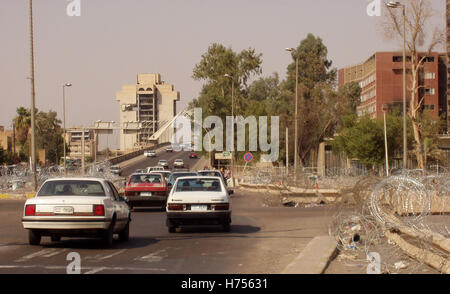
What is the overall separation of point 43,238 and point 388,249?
9.09 meters

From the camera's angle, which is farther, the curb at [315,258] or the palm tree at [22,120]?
the palm tree at [22,120]

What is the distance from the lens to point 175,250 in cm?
1413

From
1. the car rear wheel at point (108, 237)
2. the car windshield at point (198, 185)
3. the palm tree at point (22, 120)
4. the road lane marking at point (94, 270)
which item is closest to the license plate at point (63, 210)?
the car rear wheel at point (108, 237)

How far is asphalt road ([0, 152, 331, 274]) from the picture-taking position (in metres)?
11.2

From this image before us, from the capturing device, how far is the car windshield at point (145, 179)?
93.1 feet

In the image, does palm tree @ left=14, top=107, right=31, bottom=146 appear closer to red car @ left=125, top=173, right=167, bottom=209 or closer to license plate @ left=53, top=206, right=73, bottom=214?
red car @ left=125, top=173, right=167, bottom=209

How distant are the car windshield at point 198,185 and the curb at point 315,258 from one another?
501cm

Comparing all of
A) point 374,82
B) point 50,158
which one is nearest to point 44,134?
point 50,158

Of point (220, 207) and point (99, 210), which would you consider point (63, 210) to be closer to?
point (99, 210)

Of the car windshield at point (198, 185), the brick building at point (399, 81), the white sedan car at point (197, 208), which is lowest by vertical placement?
the white sedan car at point (197, 208)

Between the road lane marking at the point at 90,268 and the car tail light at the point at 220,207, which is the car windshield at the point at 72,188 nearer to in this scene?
the road lane marking at the point at 90,268

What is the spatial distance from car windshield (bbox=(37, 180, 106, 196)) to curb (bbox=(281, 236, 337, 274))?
496 centimetres

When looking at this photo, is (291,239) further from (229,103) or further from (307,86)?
(307,86)

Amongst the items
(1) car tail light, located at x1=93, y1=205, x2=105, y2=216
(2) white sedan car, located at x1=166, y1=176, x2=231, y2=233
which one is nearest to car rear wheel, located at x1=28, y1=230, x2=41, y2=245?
(1) car tail light, located at x1=93, y1=205, x2=105, y2=216
